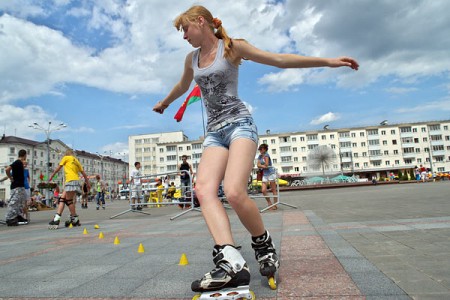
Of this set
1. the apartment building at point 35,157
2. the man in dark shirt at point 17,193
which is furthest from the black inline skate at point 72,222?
the apartment building at point 35,157

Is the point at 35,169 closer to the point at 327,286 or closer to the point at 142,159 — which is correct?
the point at 142,159

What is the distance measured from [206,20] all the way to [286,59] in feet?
2.33

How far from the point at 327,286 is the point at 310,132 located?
93.8 meters

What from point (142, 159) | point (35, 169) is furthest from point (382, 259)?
point (142, 159)

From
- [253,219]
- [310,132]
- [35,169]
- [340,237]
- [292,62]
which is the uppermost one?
[310,132]

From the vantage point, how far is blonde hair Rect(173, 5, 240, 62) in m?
2.62

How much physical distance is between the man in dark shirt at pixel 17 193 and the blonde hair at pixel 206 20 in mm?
8716

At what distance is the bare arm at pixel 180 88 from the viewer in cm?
307

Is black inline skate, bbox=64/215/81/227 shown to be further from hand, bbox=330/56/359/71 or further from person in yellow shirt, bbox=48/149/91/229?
hand, bbox=330/56/359/71

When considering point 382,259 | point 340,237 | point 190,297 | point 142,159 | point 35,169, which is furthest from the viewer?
point 142,159

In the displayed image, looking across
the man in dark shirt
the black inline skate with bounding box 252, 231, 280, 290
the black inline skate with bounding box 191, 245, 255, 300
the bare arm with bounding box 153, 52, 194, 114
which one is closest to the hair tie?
the bare arm with bounding box 153, 52, 194, 114

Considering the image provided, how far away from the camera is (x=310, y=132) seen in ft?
306

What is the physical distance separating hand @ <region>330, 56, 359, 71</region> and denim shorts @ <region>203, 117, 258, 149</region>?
2.45ft

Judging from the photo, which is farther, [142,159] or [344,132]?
[142,159]
